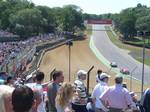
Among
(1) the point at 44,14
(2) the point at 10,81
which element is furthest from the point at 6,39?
(2) the point at 10,81

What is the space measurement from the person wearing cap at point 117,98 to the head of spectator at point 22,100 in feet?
18.7

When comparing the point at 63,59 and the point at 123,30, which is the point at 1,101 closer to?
the point at 63,59

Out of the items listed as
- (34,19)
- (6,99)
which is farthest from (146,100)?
(34,19)

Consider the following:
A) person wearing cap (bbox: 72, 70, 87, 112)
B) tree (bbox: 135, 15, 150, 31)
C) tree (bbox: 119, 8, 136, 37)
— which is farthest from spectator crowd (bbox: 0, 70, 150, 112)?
tree (bbox: 119, 8, 136, 37)

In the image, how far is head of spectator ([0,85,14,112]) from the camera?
20.6ft

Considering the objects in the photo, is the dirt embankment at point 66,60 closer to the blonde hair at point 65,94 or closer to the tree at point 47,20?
the tree at point 47,20

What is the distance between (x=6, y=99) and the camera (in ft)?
20.8

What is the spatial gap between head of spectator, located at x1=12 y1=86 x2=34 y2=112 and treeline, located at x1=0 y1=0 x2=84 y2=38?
373 feet

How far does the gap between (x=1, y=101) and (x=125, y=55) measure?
9315 cm

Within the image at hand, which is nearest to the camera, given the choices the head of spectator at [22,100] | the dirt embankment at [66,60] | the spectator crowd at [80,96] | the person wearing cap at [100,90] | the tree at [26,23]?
the head of spectator at [22,100]

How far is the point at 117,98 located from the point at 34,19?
11417 centimetres

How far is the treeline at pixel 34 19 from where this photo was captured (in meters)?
123

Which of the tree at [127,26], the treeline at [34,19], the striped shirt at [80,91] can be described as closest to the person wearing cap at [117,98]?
the striped shirt at [80,91]

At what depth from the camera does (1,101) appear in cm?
644
